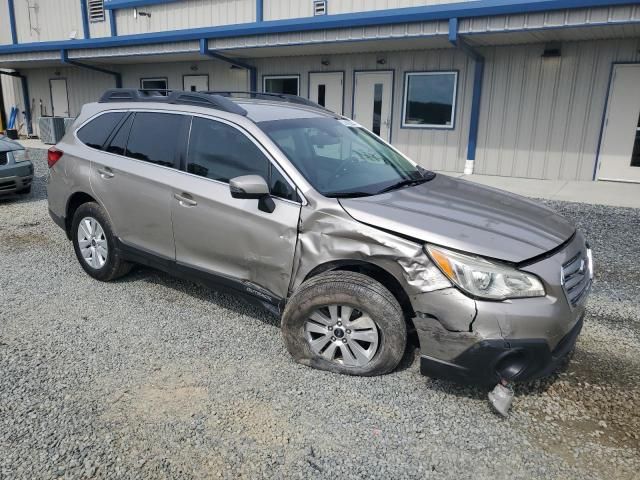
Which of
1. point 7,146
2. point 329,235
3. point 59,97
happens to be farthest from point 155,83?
point 329,235

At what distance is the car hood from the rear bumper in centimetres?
47

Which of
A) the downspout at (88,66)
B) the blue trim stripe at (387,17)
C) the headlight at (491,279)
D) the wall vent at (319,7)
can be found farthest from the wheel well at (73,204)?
the downspout at (88,66)

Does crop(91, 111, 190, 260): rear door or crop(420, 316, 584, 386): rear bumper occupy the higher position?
crop(91, 111, 190, 260): rear door

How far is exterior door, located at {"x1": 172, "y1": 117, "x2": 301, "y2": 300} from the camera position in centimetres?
349

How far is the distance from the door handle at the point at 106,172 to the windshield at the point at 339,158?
5.38ft

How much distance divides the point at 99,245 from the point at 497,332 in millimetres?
3734

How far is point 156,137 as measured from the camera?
4.35m

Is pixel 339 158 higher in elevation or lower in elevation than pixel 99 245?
higher

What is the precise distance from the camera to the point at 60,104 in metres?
21.1

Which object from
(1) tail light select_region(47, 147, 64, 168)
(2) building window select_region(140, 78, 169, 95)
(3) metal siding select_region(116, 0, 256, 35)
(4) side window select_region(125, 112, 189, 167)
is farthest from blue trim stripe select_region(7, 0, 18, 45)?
(4) side window select_region(125, 112, 189, 167)

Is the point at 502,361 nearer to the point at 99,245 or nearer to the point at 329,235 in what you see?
the point at 329,235

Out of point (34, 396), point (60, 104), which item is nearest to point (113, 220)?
point (34, 396)

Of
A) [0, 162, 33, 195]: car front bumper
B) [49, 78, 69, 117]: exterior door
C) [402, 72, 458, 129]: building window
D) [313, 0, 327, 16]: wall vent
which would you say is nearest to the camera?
[0, 162, 33, 195]: car front bumper

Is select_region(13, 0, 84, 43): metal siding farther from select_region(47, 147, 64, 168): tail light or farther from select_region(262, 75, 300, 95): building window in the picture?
select_region(47, 147, 64, 168): tail light
